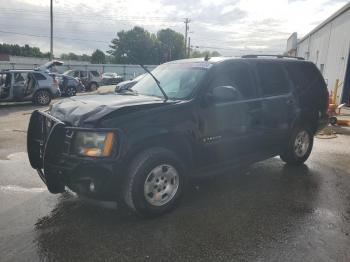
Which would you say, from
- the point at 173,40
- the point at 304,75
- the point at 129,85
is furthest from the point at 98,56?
the point at 304,75

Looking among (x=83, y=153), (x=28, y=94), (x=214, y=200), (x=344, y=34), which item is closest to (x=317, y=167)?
(x=214, y=200)

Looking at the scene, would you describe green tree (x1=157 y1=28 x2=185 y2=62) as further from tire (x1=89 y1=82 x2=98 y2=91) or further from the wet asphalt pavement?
the wet asphalt pavement

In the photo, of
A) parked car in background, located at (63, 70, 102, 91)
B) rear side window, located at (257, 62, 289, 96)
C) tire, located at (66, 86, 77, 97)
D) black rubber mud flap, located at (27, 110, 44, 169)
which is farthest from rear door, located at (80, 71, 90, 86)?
black rubber mud flap, located at (27, 110, 44, 169)

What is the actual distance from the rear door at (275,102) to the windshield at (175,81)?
3.65 ft

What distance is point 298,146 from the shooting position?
19.9ft

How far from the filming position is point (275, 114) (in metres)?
5.30

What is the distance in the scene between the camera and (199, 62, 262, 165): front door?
4.30 m

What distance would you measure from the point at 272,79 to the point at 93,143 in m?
3.16

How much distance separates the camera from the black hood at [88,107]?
3.56 meters

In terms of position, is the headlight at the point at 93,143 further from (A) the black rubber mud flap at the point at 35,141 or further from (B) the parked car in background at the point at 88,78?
(B) the parked car in background at the point at 88,78

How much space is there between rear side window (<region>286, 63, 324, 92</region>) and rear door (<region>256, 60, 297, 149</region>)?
0.19m

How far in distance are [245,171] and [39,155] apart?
3312 mm

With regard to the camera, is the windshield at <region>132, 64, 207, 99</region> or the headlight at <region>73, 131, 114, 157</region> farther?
the windshield at <region>132, 64, 207, 99</region>

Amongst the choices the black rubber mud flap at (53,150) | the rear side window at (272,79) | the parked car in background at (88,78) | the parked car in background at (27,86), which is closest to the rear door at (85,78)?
the parked car in background at (88,78)
